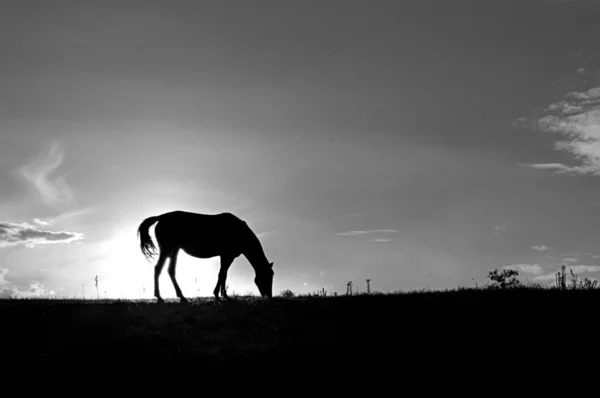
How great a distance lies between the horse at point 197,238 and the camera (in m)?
26.0

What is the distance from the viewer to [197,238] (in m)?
26.4

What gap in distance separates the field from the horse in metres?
3.55

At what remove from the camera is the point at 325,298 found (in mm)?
23422

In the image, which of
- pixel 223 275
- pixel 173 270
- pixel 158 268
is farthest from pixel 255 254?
pixel 158 268

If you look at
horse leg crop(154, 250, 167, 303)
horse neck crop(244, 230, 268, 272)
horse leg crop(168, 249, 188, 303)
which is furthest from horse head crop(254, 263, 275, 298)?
horse leg crop(154, 250, 167, 303)

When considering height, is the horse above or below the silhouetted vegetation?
above

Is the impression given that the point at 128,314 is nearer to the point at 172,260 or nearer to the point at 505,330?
the point at 172,260

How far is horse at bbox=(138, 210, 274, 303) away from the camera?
26031 mm

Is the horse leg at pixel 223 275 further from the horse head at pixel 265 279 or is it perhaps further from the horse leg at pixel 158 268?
the horse leg at pixel 158 268

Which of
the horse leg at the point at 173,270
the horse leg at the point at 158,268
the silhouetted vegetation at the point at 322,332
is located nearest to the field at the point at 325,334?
the silhouetted vegetation at the point at 322,332

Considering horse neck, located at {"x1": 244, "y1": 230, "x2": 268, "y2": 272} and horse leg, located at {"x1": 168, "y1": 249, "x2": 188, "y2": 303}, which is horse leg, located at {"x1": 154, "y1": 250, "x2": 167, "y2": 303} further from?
horse neck, located at {"x1": 244, "y1": 230, "x2": 268, "y2": 272}

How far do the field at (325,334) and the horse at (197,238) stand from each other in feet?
11.6

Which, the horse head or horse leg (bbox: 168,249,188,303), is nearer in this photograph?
horse leg (bbox: 168,249,188,303)

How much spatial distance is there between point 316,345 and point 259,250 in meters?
11.1
